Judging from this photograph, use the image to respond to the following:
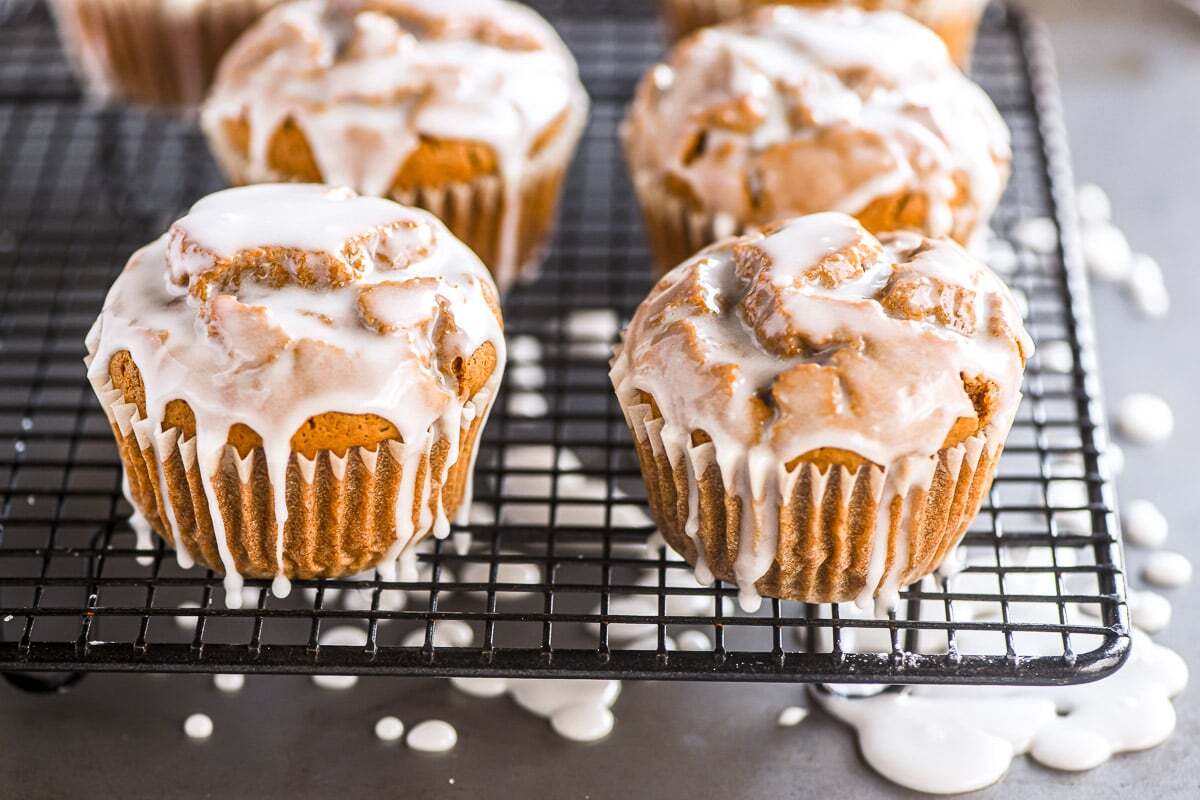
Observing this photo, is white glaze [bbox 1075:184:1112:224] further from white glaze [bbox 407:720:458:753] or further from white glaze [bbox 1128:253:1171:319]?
white glaze [bbox 407:720:458:753]

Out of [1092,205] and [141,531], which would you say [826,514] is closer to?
[141,531]

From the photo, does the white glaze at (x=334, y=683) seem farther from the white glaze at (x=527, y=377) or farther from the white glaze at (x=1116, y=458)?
the white glaze at (x=1116, y=458)

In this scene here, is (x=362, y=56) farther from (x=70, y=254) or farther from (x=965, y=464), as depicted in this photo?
(x=965, y=464)

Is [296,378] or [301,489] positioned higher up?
[296,378]

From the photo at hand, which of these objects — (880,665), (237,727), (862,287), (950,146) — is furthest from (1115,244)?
(237,727)

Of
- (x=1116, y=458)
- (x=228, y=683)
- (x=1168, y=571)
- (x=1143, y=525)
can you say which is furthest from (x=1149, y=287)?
(x=228, y=683)

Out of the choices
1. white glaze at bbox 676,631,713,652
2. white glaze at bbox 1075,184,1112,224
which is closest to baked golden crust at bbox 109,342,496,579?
white glaze at bbox 676,631,713,652

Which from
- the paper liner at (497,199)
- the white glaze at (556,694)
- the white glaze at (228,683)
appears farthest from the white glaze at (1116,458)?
the white glaze at (228,683)

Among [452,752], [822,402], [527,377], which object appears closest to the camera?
[822,402]
